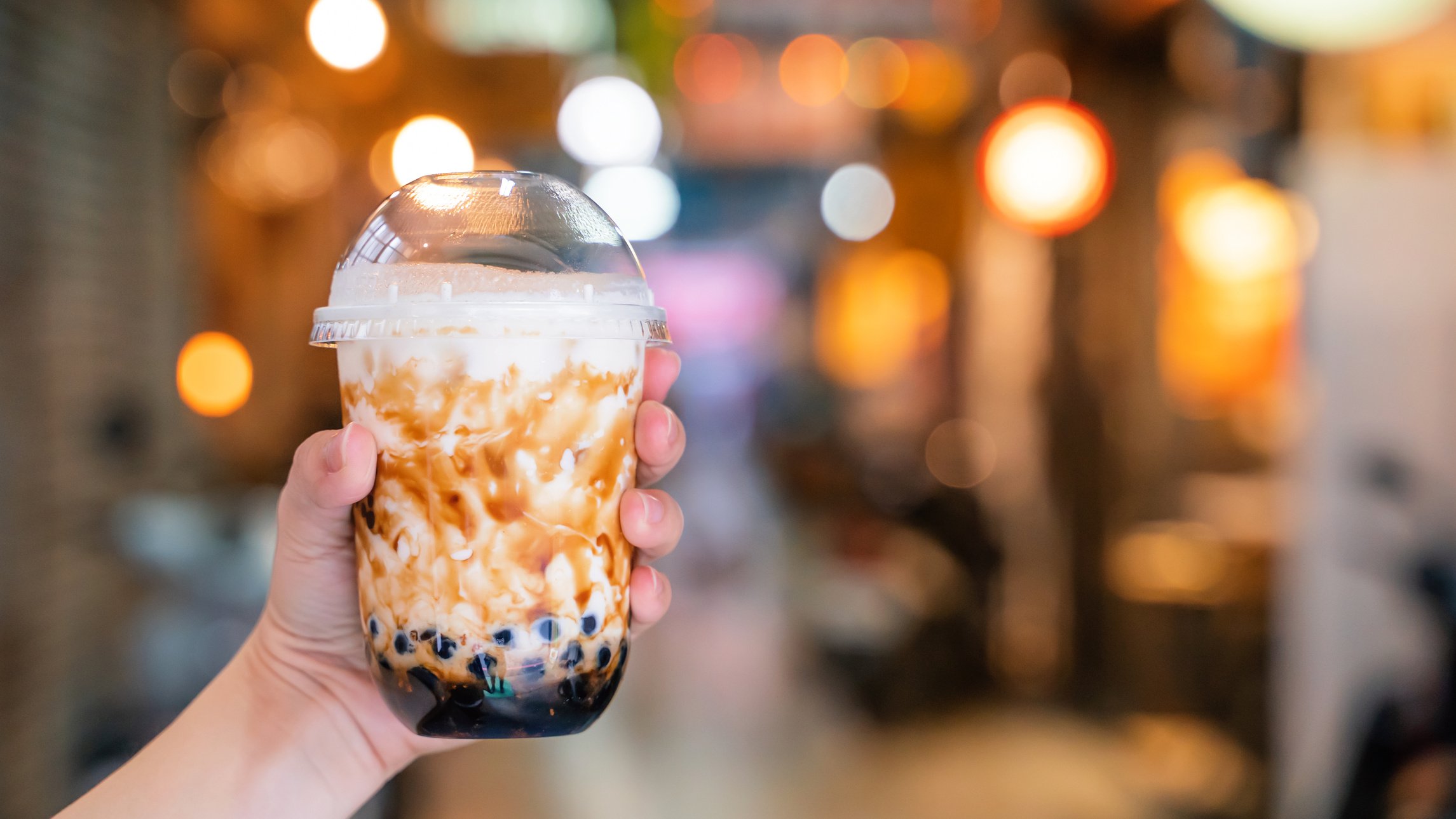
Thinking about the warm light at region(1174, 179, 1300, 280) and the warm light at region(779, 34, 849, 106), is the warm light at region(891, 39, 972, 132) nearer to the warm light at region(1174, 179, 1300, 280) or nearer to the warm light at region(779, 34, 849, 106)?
the warm light at region(779, 34, 849, 106)

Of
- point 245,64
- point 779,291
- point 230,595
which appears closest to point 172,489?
point 230,595

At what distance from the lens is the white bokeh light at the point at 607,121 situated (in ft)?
20.4

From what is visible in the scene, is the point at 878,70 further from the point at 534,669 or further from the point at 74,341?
the point at 534,669

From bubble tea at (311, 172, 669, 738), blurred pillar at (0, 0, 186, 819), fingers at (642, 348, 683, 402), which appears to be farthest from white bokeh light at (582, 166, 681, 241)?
bubble tea at (311, 172, 669, 738)

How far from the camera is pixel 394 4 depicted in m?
4.16

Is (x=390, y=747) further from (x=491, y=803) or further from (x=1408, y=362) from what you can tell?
(x=1408, y=362)

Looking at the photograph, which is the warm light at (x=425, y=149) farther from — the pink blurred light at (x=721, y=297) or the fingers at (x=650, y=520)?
the pink blurred light at (x=721, y=297)

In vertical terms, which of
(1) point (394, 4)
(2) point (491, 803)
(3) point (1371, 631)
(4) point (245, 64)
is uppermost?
(1) point (394, 4)

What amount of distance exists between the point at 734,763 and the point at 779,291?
11.2m

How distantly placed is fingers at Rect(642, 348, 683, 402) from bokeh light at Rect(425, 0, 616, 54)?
3690 mm

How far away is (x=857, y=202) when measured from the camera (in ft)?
40.1

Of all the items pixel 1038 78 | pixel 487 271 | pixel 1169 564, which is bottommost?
pixel 1169 564

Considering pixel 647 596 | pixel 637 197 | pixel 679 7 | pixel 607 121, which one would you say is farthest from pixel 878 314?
pixel 647 596

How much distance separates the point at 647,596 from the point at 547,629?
0.23 m
